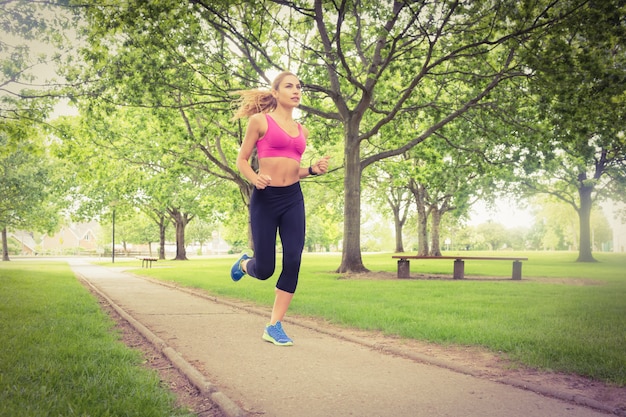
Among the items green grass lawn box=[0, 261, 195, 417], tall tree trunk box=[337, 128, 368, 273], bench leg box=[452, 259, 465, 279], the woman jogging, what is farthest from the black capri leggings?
bench leg box=[452, 259, 465, 279]

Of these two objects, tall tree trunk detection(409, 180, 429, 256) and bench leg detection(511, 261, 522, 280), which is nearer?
bench leg detection(511, 261, 522, 280)

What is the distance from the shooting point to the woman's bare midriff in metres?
4.57

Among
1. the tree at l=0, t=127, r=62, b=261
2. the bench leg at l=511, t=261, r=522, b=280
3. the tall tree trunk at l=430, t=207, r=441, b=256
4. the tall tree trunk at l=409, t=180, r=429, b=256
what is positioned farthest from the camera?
the tall tree trunk at l=409, t=180, r=429, b=256

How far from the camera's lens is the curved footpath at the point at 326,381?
3.29 metres

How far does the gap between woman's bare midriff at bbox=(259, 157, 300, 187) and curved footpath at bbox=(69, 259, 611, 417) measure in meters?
1.66

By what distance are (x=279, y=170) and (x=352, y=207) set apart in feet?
37.3

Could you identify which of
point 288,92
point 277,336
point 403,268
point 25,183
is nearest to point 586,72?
point 403,268

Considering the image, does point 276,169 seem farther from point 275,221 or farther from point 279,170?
point 275,221

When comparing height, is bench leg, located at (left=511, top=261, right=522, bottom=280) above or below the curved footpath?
below

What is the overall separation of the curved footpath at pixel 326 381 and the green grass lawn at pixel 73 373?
0.40 metres

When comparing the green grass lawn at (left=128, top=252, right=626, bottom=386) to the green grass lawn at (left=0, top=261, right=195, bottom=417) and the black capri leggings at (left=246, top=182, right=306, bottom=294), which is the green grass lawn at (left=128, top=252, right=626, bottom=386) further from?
the green grass lawn at (left=0, top=261, right=195, bottom=417)

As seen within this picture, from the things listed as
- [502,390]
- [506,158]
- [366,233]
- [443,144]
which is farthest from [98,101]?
[366,233]

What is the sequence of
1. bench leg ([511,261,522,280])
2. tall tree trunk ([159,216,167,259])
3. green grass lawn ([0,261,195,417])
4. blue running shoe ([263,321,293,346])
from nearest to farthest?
green grass lawn ([0,261,195,417]) < blue running shoe ([263,321,293,346]) < bench leg ([511,261,522,280]) < tall tree trunk ([159,216,167,259])

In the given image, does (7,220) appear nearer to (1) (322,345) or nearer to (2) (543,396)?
(1) (322,345)
